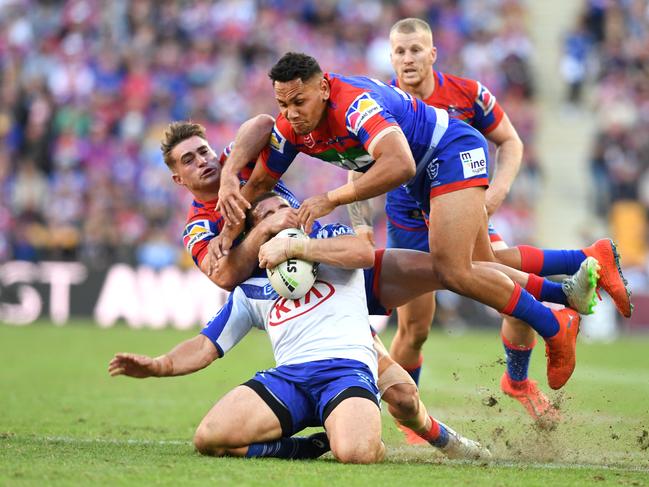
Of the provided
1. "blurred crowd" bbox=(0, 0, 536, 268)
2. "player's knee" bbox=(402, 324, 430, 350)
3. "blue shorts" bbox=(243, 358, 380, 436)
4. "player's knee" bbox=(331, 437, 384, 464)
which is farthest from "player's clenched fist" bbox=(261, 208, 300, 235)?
"blurred crowd" bbox=(0, 0, 536, 268)

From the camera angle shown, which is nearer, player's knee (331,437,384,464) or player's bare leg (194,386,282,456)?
player's knee (331,437,384,464)

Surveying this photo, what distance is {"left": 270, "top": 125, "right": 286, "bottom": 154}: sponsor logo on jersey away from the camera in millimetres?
7637

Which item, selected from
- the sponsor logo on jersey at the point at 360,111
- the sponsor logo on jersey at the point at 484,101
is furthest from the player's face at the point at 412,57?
the sponsor logo on jersey at the point at 360,111

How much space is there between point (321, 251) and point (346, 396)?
92 cm

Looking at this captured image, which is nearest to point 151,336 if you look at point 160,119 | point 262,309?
point 160,119

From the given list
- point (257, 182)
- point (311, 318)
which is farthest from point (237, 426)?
point (257, 182)

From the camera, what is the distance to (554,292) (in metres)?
7.78

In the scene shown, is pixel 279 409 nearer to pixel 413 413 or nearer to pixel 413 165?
pixel 413 413

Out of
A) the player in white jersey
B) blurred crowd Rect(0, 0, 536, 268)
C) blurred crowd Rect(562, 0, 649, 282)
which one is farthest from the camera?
blurred crowd Rect(562, 0, 649, 282)

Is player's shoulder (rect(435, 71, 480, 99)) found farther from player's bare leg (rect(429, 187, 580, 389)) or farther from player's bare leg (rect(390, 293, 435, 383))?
player's bare leg (rect(390, 293, 435, 383))

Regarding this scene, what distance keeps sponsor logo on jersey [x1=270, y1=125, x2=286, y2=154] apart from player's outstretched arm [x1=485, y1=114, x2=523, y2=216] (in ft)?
5.47

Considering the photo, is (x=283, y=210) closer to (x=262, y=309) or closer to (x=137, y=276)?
(x=262, y=309)

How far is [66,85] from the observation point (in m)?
21.3

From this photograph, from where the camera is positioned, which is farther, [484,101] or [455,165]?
[484,101]
